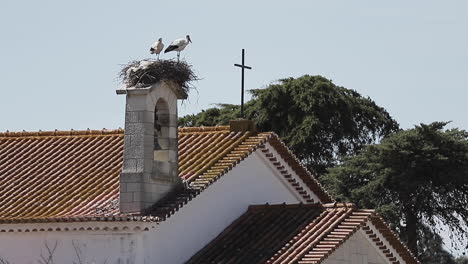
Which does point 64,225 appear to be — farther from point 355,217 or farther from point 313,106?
point 313,106

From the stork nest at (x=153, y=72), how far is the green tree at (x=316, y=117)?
3041 centimetres

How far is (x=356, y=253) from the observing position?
3184 cm

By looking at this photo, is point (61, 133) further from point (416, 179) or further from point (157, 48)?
point (416, 179)

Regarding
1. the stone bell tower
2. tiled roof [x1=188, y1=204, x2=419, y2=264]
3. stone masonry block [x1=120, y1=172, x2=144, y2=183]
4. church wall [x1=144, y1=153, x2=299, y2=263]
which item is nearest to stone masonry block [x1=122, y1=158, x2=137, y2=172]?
the stone bell tower

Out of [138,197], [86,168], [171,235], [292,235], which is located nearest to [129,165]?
[138,197]

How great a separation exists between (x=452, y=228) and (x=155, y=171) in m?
27.9

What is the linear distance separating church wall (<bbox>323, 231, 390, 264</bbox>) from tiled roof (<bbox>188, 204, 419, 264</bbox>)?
164 mm

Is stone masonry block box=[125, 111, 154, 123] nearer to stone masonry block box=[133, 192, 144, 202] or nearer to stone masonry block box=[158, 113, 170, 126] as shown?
stone masonry block box=[158, 113, 170, 126]

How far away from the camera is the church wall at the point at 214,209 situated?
103 ft

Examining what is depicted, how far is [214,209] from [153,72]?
117 inches

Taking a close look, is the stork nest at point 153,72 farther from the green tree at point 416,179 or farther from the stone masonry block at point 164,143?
the green tree at point 416,179

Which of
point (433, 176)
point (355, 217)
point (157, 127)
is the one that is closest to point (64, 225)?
point (157, 127)

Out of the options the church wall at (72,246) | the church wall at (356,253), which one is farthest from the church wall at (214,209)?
the church wall at (356,253)

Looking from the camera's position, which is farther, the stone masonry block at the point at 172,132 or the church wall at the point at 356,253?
the stone masonry block at the point at 172,132
